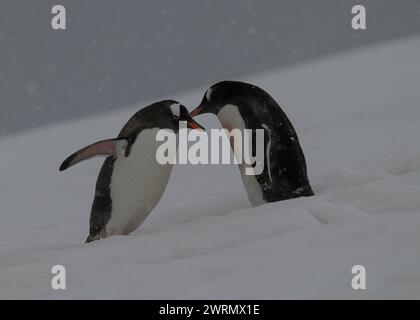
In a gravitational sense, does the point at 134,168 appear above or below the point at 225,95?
below

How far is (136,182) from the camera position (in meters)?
3.56

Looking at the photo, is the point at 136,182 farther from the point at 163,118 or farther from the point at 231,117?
the point at 231,117

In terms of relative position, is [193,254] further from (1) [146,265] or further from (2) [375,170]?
(2) [375,170]

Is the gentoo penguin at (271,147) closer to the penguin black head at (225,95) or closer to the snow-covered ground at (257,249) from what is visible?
the penguin black head at (225,95)

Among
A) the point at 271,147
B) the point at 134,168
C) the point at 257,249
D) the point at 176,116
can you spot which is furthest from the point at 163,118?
the point at 257,249

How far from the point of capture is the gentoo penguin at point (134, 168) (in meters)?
3.55

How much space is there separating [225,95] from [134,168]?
0.57 meters

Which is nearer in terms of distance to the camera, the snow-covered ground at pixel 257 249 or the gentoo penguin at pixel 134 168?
the snow-covered ground at pixel 257 249

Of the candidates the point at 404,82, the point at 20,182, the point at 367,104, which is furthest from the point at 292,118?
the point at 20,182

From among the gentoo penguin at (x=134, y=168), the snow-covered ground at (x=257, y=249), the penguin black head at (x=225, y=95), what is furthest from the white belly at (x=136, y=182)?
the penguin black head at (x=225, y=95)

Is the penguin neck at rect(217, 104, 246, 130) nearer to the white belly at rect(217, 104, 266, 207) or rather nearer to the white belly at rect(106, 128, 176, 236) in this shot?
the white belly at rect(217, 104, 266, 207)

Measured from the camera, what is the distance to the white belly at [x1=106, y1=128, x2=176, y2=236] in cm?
355

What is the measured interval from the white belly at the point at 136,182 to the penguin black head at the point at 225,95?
1.04 ft
